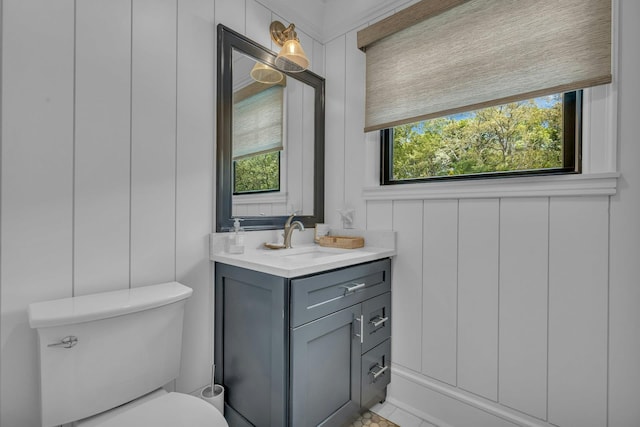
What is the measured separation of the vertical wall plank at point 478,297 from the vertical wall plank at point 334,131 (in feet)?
2.75

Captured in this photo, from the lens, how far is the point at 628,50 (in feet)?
3.69

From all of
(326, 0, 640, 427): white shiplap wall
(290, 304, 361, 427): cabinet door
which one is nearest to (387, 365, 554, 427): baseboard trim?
(326, 0, 640, 427): white shiplap wall

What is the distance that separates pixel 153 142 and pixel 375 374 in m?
1.60

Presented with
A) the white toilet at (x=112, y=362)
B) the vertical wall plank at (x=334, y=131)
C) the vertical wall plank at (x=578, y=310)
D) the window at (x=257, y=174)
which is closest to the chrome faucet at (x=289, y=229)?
the window at (x=257, y=174)

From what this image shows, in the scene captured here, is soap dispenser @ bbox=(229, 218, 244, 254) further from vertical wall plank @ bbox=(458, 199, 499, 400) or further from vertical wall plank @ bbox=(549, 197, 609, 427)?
vertical wall plank @ bbox=(549, 197, 609, 427)

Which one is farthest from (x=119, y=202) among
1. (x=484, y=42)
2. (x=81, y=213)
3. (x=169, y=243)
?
(x=484, y=42)

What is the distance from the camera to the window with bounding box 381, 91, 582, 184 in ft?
4.35

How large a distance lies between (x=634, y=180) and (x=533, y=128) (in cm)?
45

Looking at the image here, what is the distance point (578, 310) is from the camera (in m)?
1.23

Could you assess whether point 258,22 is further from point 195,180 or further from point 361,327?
point 361,327

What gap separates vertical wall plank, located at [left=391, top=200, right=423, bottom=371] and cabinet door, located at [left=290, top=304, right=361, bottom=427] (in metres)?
0.37

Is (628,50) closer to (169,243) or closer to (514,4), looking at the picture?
(514,4)

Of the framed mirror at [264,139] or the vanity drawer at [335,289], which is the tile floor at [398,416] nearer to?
the vanity drawer at [335,289]

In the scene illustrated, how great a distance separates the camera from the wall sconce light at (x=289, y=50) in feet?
5.41
